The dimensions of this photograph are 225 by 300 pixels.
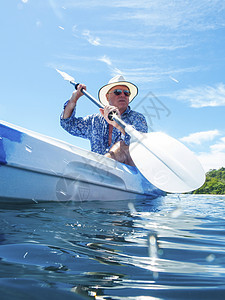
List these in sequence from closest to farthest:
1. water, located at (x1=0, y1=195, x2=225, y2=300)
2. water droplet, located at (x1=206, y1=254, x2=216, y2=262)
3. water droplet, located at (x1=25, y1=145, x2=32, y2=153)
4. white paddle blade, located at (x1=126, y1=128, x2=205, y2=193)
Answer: water, located at (x1=0, y1=195, x2=225, y2=300)
water droplet, located at (x1=206, y1=254, x2=216, y2=262)
water droplet, located at (x1=25, y1=145, x2=32, y2=153)
white paddle blade, located at (x1=126, y1=128, x2=205, y2=193)

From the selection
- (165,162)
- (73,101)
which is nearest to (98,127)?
(73,101)

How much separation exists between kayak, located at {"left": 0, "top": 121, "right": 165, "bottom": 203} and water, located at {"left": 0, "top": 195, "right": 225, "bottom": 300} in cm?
59

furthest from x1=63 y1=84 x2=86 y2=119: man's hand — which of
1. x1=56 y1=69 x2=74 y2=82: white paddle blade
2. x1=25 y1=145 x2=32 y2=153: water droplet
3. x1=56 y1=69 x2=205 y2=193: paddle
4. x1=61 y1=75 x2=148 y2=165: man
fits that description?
x1=25 y1=145 x2=32 y2=153: water droplet

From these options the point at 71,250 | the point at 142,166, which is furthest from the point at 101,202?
the point at 71,250

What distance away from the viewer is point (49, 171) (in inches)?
87.3

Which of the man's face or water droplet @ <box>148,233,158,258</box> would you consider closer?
water droplet @ <box>148,233,158,258</box>

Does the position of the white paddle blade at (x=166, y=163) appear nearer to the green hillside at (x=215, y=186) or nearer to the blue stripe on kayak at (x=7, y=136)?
the blue stripe on kayak at (x=7, y=136)

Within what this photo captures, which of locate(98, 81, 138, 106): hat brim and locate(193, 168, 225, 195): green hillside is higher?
locate(193, 168, 225, 195): green hillside

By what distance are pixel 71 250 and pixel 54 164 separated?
1382 mm

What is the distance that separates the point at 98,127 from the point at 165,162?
4.97 ft

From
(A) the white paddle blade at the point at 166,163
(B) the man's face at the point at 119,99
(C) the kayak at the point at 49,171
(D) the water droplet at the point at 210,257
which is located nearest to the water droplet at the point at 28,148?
(C) the kayak at the point at 49,171

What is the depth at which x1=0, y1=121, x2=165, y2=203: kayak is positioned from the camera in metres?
2.01

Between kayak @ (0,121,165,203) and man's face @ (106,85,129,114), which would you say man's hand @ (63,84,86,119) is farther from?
kayak @ (0,121,165,203)

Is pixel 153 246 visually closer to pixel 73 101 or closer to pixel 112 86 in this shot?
pixel 73 101
